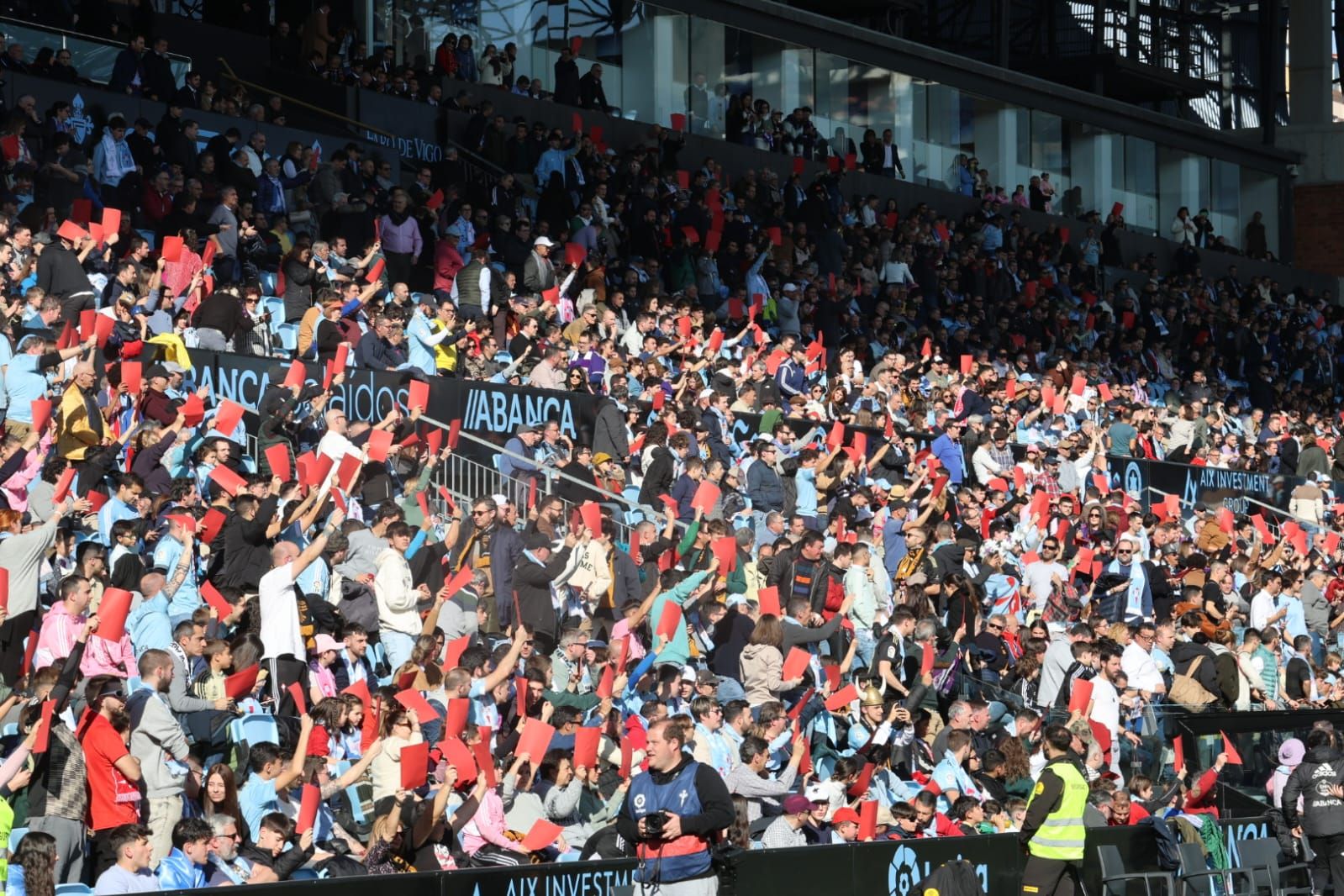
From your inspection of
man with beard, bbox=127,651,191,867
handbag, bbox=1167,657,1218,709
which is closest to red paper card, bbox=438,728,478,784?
man with beard, bbox=127,651,191,867

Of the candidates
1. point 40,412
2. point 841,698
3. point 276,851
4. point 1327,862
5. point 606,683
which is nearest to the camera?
point 276,851

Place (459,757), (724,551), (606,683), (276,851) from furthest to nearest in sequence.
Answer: (724,551) < (606,683) < (459,757) < (276,851)

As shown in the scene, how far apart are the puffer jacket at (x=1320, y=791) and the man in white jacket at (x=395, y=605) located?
254 inches

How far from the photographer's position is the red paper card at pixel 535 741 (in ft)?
38.3

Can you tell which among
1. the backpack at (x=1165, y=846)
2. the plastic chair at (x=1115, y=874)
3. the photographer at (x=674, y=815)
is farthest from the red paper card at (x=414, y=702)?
the backpack at (x=1165, y=846)

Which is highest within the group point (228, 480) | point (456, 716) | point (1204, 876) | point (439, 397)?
point (439, 397)

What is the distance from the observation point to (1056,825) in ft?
41.6

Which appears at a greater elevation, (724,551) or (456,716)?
(724,551)

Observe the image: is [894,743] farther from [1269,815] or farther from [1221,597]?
[1221,597]

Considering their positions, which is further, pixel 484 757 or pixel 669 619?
pixel 669 619

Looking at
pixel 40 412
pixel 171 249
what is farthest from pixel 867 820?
pixel 171 249

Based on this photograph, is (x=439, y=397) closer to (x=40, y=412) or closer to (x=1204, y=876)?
(x=40, y=412)

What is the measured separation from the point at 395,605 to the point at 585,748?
101 inches

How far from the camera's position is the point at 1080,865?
13.0 m
